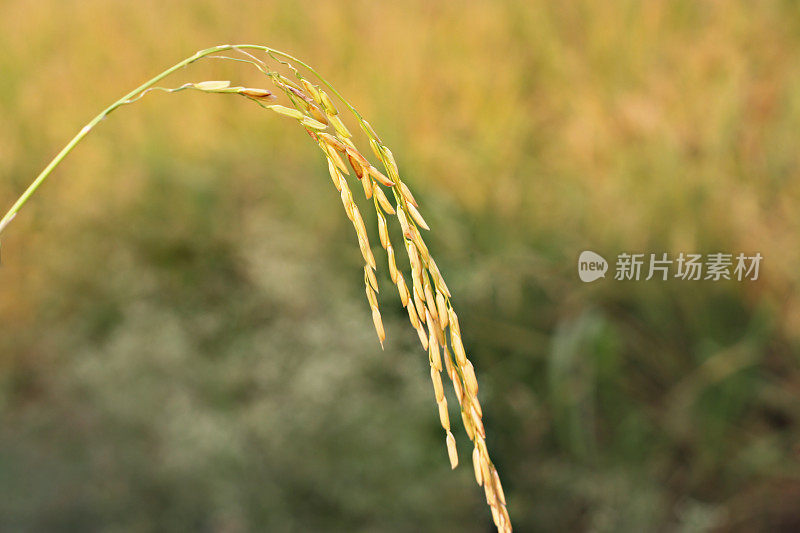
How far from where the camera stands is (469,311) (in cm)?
158

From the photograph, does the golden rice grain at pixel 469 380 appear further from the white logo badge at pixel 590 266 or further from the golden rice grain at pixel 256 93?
the white logo badge at pixel 590 266

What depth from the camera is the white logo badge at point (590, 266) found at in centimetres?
157

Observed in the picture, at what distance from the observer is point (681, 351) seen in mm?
1559

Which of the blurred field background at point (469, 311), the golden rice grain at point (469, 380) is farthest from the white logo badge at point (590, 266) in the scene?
the golden rice grain at point (469, 380)

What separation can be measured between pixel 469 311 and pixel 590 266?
241 millimetres

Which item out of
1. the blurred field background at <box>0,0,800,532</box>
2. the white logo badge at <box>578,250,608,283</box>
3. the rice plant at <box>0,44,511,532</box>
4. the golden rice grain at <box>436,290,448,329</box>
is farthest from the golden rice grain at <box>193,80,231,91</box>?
the white logo badge at <box>578,250,608,283</box>

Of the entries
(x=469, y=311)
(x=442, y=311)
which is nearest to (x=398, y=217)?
(x=442, y=311)

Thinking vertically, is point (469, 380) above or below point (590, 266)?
below

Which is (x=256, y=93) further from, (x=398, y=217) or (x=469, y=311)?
(x=469, y=311)

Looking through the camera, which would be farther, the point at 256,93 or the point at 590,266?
the point at 590,266

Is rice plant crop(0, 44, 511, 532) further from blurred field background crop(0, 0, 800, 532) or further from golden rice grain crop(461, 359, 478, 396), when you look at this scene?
blurred field background crop(0, 0, 800, 532)

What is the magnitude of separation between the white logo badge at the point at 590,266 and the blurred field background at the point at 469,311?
0.02 metres

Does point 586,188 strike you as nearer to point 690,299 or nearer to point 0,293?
point 690,299

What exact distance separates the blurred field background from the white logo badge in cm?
2
